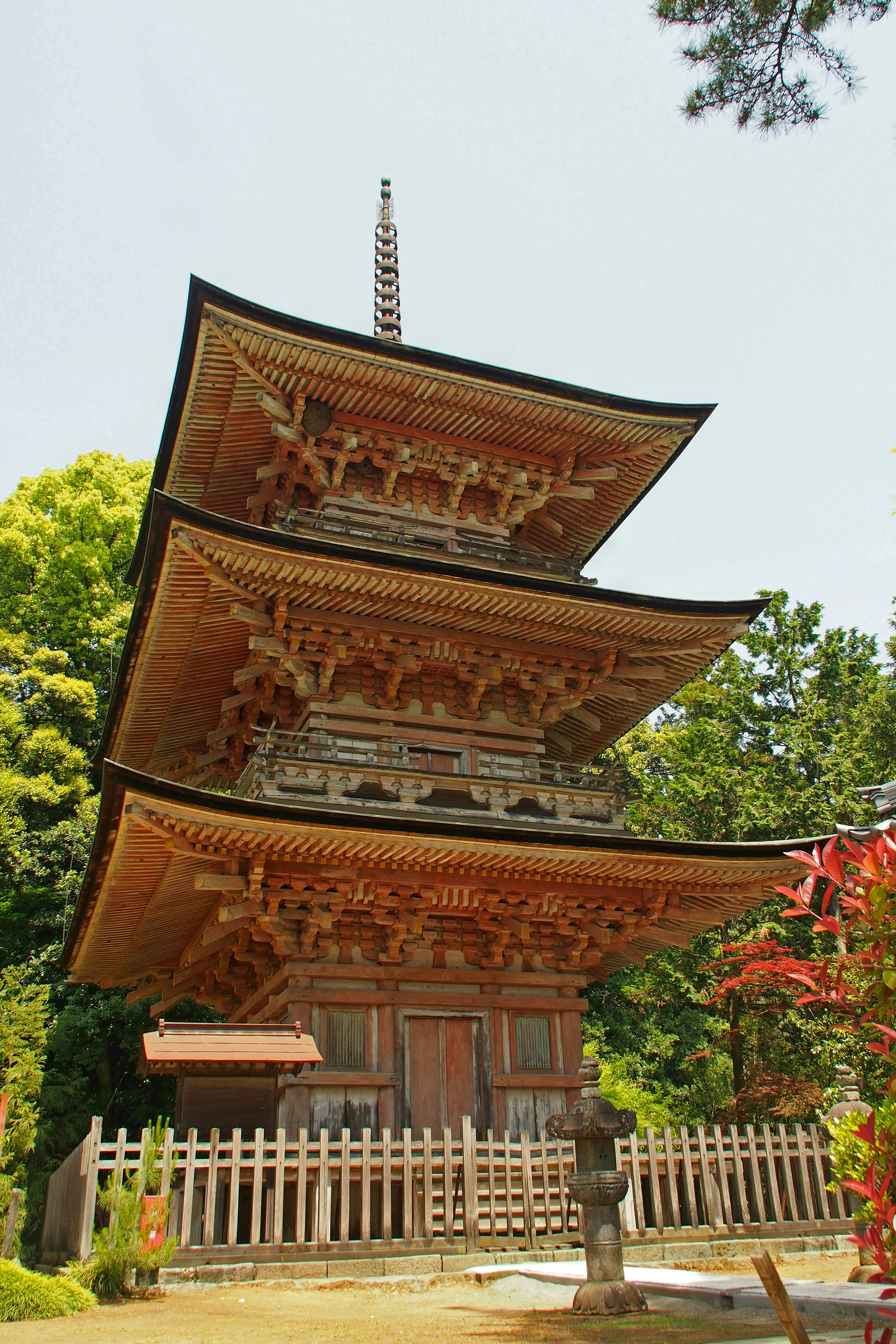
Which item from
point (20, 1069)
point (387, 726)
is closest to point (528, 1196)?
point (387, 726)

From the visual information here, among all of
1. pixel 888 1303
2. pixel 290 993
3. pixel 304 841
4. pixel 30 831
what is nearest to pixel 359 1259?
pixel 290 993

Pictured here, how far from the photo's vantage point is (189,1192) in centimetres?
967

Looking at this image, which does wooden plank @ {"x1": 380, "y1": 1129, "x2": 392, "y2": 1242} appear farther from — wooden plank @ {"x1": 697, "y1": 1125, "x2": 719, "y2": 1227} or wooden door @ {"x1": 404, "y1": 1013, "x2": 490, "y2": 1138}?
wooden plank @ {"x1": 697, "y1": 1125, "x2": 719, "y2": 1227}

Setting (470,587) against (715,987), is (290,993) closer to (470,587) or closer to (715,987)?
(470,587)

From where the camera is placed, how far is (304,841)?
11.9 m

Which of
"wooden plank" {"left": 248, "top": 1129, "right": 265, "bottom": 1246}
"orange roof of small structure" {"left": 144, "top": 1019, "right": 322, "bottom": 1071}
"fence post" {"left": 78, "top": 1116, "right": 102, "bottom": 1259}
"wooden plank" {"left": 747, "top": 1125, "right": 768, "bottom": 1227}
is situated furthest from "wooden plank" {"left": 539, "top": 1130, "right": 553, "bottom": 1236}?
"fence post" {"left": 78, "top": 1116, "right": 102, "bottom": 1259}

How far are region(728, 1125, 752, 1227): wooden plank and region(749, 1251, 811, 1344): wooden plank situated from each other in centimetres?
872

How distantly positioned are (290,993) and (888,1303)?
7.98 metres

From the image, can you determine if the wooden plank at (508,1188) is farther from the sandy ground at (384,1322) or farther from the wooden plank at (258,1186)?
the wooden plank at (258,1186)

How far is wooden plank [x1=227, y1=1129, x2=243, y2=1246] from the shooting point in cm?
970

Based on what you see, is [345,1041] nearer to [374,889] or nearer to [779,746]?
[374,889]

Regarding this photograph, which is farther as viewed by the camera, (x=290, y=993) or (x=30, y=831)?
(x=30, y=831)

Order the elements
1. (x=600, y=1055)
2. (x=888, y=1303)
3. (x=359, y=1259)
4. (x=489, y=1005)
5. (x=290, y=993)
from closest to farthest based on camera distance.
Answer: (x=888, y=1303), (x=359, y=1259), (x=290, y=993), (x=489, y=1005), (x=600, y=1055)

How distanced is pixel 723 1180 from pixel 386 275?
19337mm
